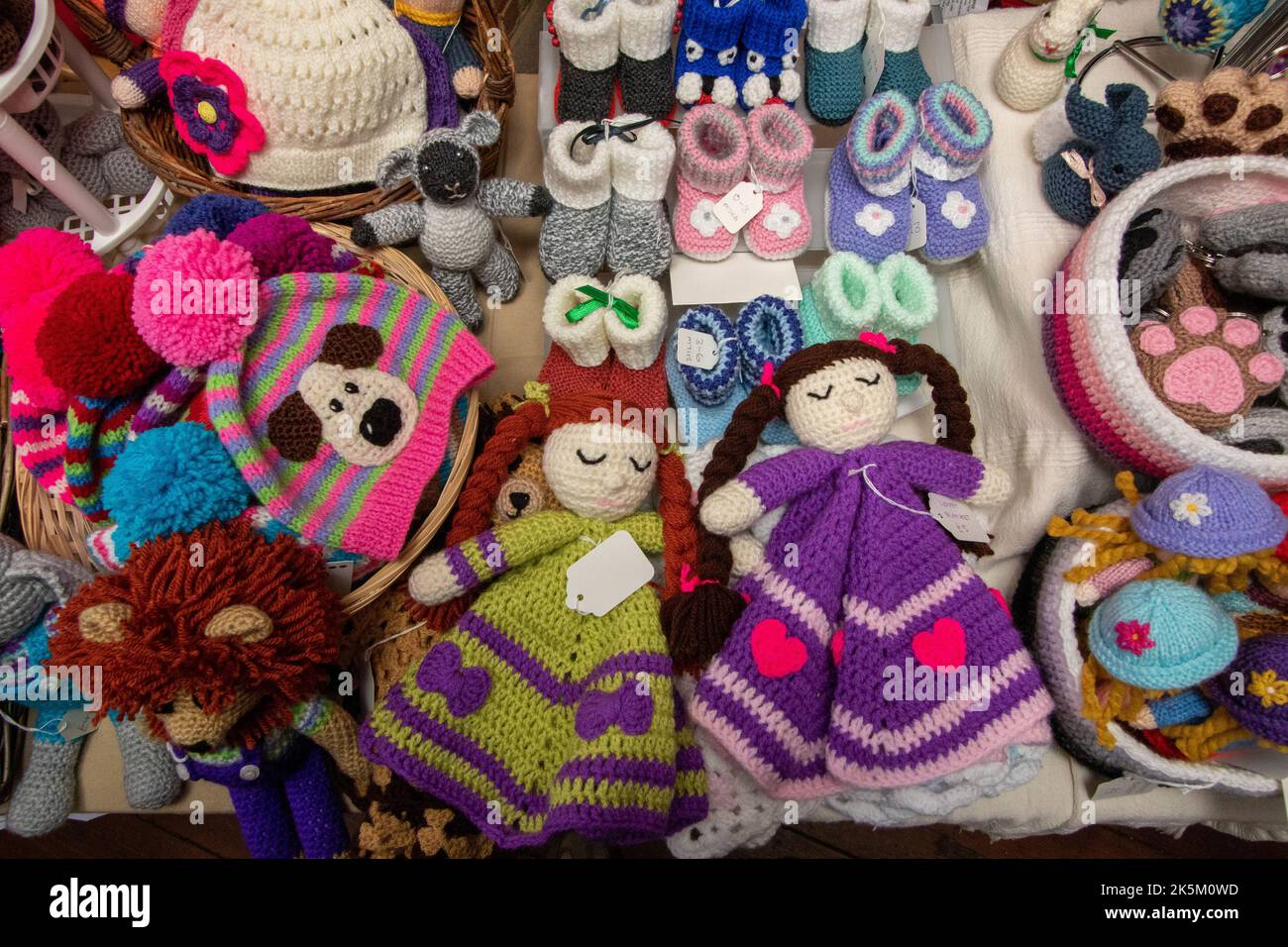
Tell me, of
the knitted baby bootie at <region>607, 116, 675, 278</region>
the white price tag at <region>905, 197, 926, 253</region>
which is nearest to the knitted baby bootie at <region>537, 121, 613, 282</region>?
the knitted baby bootie at <region>607, 116, 675, 278</region>

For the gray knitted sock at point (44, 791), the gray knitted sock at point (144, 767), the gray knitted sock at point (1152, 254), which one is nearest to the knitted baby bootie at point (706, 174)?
the gray knitted sock at point (1152, 254)

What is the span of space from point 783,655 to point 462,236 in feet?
2.35

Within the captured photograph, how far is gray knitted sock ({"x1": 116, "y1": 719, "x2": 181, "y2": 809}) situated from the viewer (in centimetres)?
103

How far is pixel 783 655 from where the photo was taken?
92 centimetres

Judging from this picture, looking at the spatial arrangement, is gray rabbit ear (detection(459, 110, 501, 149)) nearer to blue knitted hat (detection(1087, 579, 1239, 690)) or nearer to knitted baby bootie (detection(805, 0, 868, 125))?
knitted baby bootie (detection(805, 0, 868, 125))

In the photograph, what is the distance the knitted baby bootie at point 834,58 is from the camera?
1.23m

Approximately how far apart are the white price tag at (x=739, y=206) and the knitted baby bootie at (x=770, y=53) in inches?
7.0

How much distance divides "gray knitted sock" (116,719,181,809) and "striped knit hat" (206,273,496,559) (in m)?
0.41

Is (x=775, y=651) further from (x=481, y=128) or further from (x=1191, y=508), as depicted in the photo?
(x=481, y=128)

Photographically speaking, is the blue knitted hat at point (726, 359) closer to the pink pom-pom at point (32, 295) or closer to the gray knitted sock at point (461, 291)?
the gray knitted sock at point (461, 291)

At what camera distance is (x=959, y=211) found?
3.92 feet

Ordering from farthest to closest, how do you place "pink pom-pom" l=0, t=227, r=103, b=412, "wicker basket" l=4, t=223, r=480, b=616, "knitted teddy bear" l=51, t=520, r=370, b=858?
"wicker basket" l=4, t=223, r=480, b=616
"pink pom-pom" l=0, t=227, r=103, b=412
"knitted teddy bear" l=51, t=520, r=370, b=858

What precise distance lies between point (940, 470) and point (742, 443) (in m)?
0.26

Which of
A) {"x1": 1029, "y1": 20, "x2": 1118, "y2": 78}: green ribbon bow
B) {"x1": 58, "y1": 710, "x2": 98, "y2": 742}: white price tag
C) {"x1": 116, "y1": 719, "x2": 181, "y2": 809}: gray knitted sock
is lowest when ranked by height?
{"x1": 116, "y1": 719, "x2": 181, "y2": 809}: gray knitted sock
